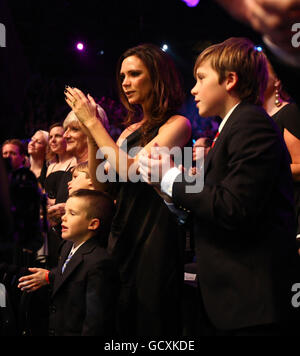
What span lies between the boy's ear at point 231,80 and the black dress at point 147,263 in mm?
530

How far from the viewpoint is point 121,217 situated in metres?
1.84

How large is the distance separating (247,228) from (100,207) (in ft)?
3.20

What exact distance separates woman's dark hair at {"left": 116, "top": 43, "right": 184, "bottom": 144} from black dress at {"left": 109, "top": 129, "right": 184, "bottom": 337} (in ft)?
0.90

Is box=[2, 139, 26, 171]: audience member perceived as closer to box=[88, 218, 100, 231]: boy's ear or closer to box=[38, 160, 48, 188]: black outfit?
box=[38, 160, 48, 188]: black outfit

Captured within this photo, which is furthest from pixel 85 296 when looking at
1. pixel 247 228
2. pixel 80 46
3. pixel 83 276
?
pixel 80 46

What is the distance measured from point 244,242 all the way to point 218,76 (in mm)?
562

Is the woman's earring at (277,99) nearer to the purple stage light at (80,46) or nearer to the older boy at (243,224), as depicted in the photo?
the older boy at (243,224)

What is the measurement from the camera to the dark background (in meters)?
5.18

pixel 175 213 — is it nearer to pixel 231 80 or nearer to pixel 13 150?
pixel 231 80

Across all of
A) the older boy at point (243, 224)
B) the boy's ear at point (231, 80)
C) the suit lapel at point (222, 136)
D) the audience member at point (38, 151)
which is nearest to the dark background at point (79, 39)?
the audience member at point (38, 151)

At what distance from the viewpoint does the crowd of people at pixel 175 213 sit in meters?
1.29

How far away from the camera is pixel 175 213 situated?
1513 mm

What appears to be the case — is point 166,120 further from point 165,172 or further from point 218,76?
point 165,172
